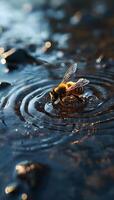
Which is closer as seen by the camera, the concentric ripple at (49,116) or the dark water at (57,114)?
the dark water at (57,114)

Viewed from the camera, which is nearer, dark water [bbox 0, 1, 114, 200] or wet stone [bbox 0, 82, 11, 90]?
dark water [bbox 0, 1, 114, 200]

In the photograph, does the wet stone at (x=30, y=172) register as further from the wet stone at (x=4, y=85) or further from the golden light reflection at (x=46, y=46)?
the golden light reflection at (x=46, y=46)

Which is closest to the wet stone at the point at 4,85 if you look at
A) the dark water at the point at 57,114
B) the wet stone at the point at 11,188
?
the dark water at the point at 57,114

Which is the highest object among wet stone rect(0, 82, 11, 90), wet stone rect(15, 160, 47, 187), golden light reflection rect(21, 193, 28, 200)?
wet stone rect(0, 82, 11, 90)

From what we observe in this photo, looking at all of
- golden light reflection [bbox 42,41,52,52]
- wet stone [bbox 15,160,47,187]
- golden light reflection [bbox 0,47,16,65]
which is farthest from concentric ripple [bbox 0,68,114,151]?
golden light reflection [bbox 42,41,52,52]

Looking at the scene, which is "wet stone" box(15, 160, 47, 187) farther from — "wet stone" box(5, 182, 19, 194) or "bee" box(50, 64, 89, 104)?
"bee" box(50, 64, 89, 104)

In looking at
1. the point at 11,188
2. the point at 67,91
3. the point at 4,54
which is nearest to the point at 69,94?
the point at 67,91

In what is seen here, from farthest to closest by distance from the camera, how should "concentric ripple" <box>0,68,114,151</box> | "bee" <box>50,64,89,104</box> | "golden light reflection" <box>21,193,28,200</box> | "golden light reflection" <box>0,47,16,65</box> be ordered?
1. "golden light reflection" <box>0,47,16,65</box>
2. "bee" <box>50,64,89,104</box>
3. "concentric ripple" <box>0,68,114,151</box>
4. "golden light reflection" <box>21,193,28,200</box>
